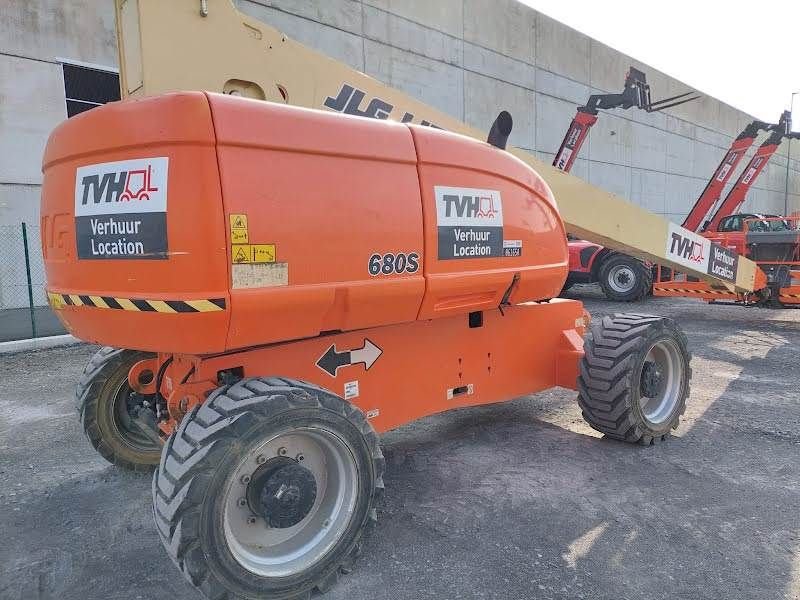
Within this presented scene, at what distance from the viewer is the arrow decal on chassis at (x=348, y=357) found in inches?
126

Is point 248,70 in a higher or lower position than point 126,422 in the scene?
higher

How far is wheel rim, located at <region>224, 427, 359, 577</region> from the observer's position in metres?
2.56

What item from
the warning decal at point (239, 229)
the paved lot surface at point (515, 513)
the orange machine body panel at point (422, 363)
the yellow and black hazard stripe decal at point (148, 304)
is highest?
the warning decal at point (239, 229)

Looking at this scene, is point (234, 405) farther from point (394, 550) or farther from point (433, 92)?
point (433, 92)

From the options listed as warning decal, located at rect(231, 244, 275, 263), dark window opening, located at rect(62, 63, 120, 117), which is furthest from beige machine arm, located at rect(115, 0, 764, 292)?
dark window opening, located at rect(62, 63, 120, 117)

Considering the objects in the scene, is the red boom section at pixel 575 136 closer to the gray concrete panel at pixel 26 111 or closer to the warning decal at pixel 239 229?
the gray concrete panel at pixel 26 111

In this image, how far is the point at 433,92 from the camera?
16.1 metres

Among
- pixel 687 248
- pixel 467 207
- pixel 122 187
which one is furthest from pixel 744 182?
pixel 122 187

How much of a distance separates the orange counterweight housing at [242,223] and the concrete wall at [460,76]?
30.5 feet

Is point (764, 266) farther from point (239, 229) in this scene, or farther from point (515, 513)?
point (239, 229)

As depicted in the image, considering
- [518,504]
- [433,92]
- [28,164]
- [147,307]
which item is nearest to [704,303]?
[433,92]

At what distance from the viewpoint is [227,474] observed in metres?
2.38

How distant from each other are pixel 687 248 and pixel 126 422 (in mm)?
5416

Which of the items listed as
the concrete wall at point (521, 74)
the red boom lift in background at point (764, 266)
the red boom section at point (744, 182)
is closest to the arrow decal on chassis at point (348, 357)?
the red boom lift in background at point (764, 266)
